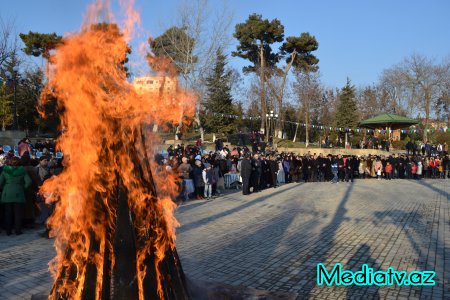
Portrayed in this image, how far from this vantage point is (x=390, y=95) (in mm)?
55344

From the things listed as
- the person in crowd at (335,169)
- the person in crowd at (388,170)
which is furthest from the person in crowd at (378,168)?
the person in crowd at (335,169)

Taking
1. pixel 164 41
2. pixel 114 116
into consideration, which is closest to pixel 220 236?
pixel 114 116

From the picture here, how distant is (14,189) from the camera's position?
8.44 m

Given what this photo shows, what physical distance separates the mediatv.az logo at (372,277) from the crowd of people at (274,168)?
899 centimetres

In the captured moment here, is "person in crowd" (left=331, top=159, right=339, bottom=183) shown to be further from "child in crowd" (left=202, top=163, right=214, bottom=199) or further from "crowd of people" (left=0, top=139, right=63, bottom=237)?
"crowd of people" (left=0, top=139, right=63, bottom=237)

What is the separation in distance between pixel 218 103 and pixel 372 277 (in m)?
36.6

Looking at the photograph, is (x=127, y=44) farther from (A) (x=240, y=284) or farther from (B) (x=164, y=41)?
(B) (x=164, y=41)

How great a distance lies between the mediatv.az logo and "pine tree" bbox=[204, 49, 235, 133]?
34589mm

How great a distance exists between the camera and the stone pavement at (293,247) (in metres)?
5.38

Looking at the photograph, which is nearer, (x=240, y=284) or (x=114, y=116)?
(x=114, y=116)

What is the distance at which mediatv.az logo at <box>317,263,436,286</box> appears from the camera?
18.1ft

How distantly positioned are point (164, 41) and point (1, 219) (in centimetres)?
2385

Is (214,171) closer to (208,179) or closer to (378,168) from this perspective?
(208,179)

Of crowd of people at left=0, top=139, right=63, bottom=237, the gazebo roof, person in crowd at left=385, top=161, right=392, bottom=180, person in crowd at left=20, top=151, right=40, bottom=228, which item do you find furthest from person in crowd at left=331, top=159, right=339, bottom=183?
person in crowd at left=20, top=151, right=40, bottom=228
